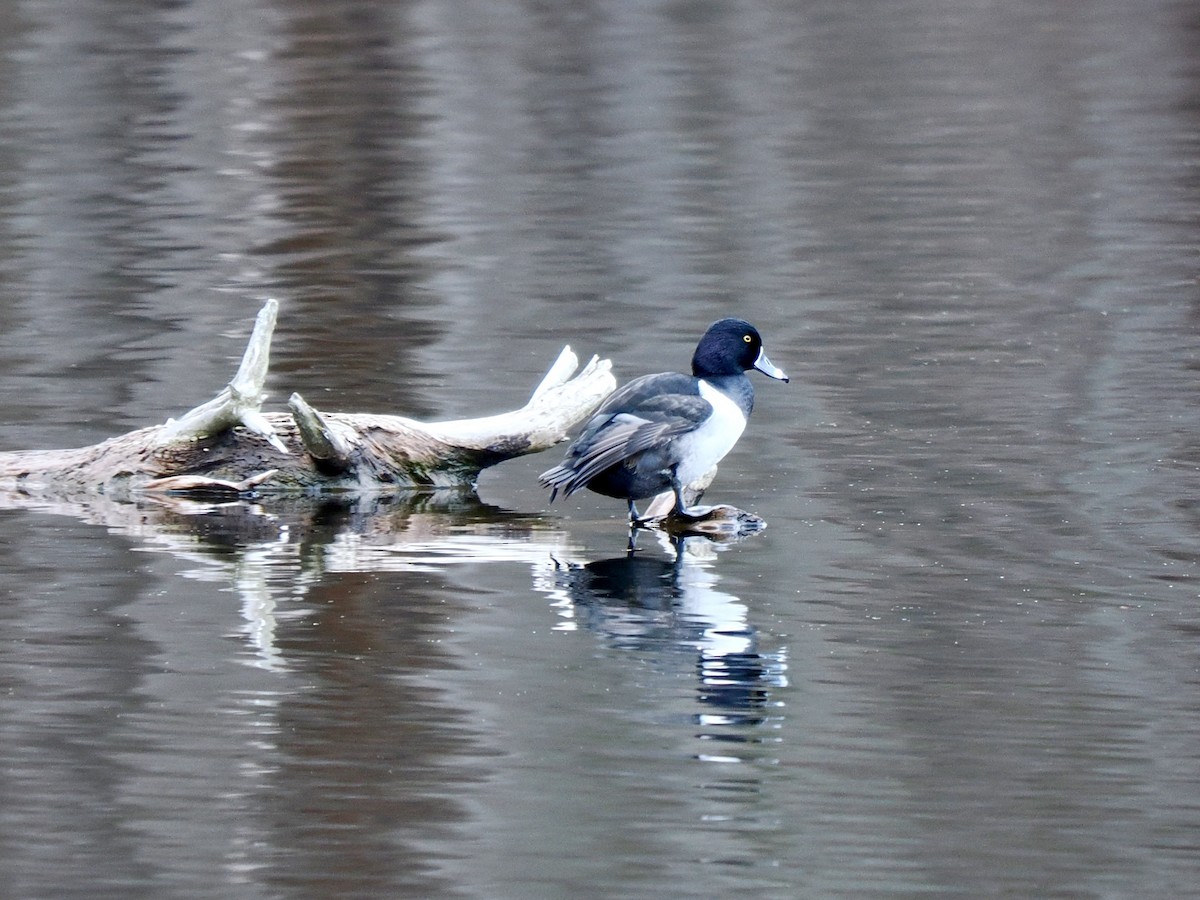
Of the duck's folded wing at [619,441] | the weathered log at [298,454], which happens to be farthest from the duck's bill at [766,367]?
the weathered log at [298,454]

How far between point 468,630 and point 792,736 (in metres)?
1.51

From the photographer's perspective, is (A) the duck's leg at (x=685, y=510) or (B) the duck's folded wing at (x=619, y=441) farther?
(A) the duck's leg at (x=685, y=510)

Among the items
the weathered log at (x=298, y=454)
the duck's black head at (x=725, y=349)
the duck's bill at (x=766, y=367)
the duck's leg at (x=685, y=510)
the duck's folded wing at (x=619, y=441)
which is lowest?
the duck's leg at (x=685, y=510)

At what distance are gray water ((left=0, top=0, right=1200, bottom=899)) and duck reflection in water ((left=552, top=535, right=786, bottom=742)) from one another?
3 centimetres

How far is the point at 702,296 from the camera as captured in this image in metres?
14.5

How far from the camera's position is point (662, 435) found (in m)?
8.50

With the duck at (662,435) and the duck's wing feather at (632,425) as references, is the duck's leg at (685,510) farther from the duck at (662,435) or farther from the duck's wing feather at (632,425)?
the duck's wing feather at (632,425)

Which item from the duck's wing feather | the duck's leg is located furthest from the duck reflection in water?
the duck's wing feather

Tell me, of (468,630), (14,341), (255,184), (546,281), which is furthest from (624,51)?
(468,630)

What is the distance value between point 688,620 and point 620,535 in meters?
1.61

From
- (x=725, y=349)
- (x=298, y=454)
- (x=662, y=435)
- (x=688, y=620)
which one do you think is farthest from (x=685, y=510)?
(x=298, y=454)

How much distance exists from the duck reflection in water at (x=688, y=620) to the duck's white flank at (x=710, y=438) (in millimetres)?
308

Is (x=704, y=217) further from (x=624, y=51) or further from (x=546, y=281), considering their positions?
(x=624, y=51)

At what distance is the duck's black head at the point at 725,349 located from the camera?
900 centimetres
